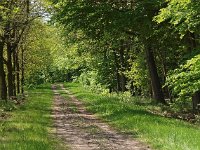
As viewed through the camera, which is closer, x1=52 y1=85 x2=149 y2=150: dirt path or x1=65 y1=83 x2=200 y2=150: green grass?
x1=65 y1=83 x2=200 y2=150: green grass

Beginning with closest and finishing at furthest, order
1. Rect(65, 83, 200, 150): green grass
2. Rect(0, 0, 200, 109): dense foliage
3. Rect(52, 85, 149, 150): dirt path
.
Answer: Rect(65, 83, 200, 150): green grass < Rect(52, 85, 149, 150): dirt path < Rect(0, 0, 200, 109): dense foliage

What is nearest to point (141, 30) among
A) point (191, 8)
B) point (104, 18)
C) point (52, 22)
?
point (104, 18)

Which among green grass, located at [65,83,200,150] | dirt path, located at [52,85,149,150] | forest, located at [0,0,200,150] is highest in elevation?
forest, located at [0,0,200,150]

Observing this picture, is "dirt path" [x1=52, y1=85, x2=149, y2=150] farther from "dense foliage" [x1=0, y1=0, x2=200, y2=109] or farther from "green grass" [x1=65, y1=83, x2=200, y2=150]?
"dense foliage" [x1=0, y1=0, x2=200, y2=109]

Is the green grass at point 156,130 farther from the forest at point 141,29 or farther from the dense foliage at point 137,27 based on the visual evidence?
the dense foliage at point 137,27

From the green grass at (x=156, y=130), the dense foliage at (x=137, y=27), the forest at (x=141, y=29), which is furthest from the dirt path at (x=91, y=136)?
the dense foliage at (x=137, y=27)

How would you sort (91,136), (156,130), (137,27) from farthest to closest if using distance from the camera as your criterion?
(137,27) < (91,136) < (156,130)

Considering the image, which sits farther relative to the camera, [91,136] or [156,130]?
[91,136]

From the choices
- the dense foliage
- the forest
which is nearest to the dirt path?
the forest

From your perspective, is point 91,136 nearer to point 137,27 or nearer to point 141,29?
point 141,29

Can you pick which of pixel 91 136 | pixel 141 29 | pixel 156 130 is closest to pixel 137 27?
pixel 141 29

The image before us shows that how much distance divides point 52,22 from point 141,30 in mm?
5822

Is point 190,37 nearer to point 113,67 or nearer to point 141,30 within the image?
point 141,30

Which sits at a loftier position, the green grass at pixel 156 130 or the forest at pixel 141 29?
the forest at pixel 141 29
